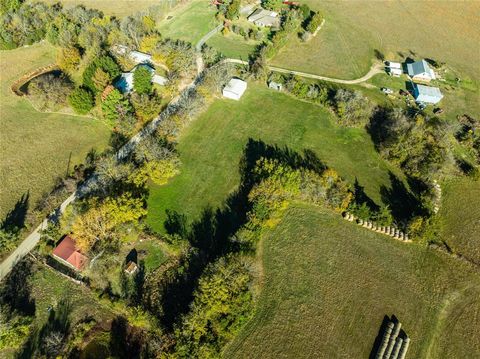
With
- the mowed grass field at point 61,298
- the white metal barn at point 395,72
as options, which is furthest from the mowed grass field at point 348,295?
the white metal barn at point 395,72

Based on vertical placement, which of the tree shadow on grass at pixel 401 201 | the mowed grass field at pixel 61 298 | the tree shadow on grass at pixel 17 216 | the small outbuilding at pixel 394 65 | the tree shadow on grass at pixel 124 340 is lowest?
the tree shadow on grass at pixel 124 340

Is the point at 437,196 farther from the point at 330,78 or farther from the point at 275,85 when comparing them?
the point at 275,85

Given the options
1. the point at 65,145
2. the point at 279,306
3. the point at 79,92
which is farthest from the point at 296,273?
the point at 79,92

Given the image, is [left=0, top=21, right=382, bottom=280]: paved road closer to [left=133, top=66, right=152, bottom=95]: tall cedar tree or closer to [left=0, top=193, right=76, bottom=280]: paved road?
[left=0, top=193, right=76, bottom=280]: paved road

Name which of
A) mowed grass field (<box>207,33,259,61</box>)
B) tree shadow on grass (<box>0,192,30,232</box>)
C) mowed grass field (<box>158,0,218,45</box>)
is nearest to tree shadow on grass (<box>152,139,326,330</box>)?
tree shadow on grass (<box>0,192,30,232</box>)

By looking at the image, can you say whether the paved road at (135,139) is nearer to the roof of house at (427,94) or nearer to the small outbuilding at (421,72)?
the small outbuilding at (421,72)

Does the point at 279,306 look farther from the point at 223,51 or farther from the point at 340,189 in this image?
the point at 223,51

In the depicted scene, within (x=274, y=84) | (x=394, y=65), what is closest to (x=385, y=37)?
(x=394, y=65)
